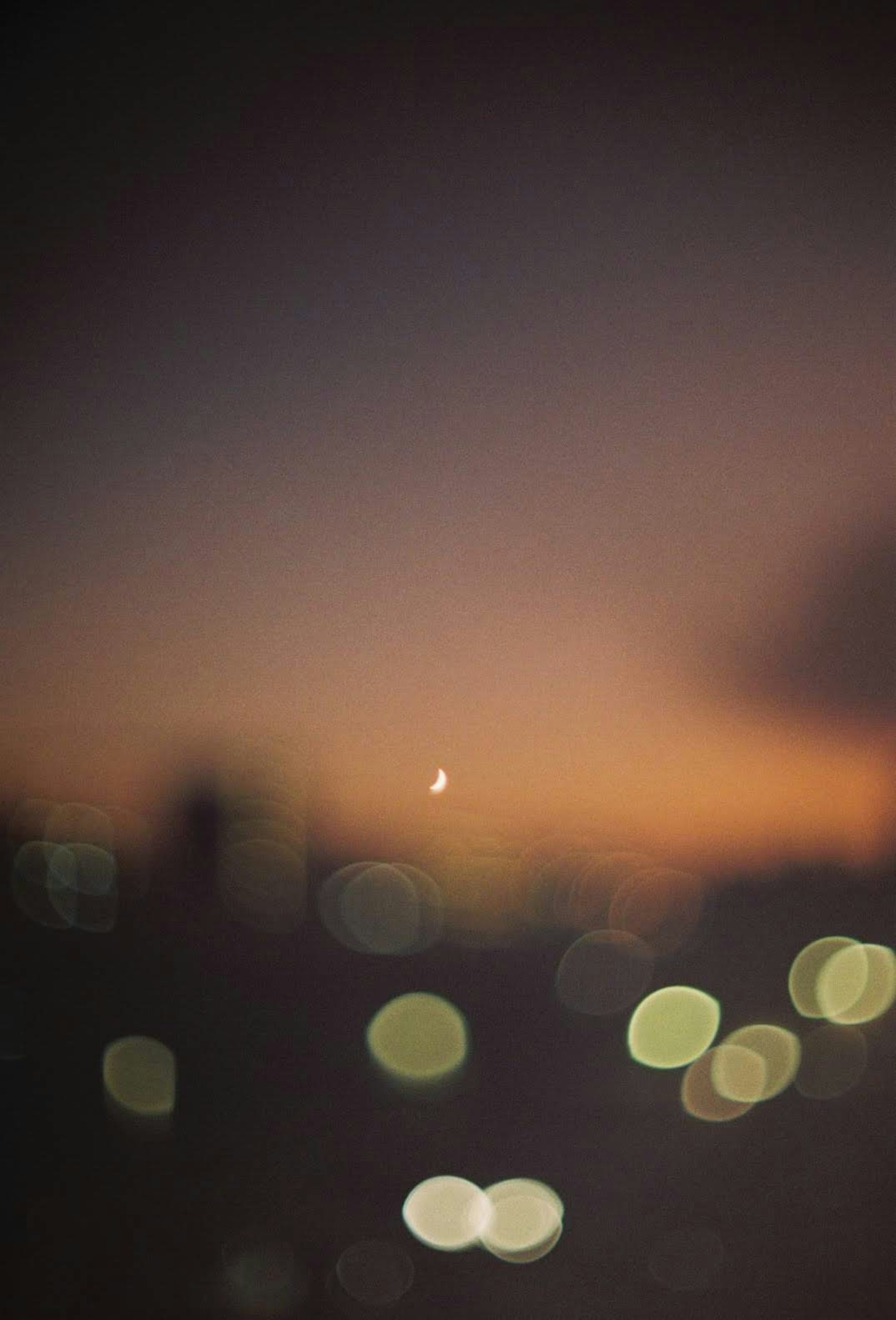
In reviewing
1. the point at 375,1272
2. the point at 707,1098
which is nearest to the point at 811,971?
the point at 707,1098

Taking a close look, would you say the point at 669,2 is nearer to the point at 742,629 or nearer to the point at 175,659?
the point at 742,629

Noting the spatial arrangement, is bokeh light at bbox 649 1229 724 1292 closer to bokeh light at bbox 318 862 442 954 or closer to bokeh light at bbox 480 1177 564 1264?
bokeh light at bbox 480 1177 564 1264

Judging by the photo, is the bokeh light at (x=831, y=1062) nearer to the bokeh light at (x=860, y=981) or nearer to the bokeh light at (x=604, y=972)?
the bokeh light at (x=860, y=981)

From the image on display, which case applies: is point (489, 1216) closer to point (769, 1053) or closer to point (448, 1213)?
point (448, 1213)

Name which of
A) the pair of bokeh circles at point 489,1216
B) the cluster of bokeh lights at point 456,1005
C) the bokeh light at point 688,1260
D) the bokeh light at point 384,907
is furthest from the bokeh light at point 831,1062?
the bokeh light at point 384,907

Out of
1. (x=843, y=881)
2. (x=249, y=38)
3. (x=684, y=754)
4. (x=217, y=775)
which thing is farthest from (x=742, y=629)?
(x=249, y=38)

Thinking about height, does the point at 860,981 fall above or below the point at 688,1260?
above

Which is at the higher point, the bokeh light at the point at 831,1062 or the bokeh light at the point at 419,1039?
the bokeh light at the point at 831,1062
